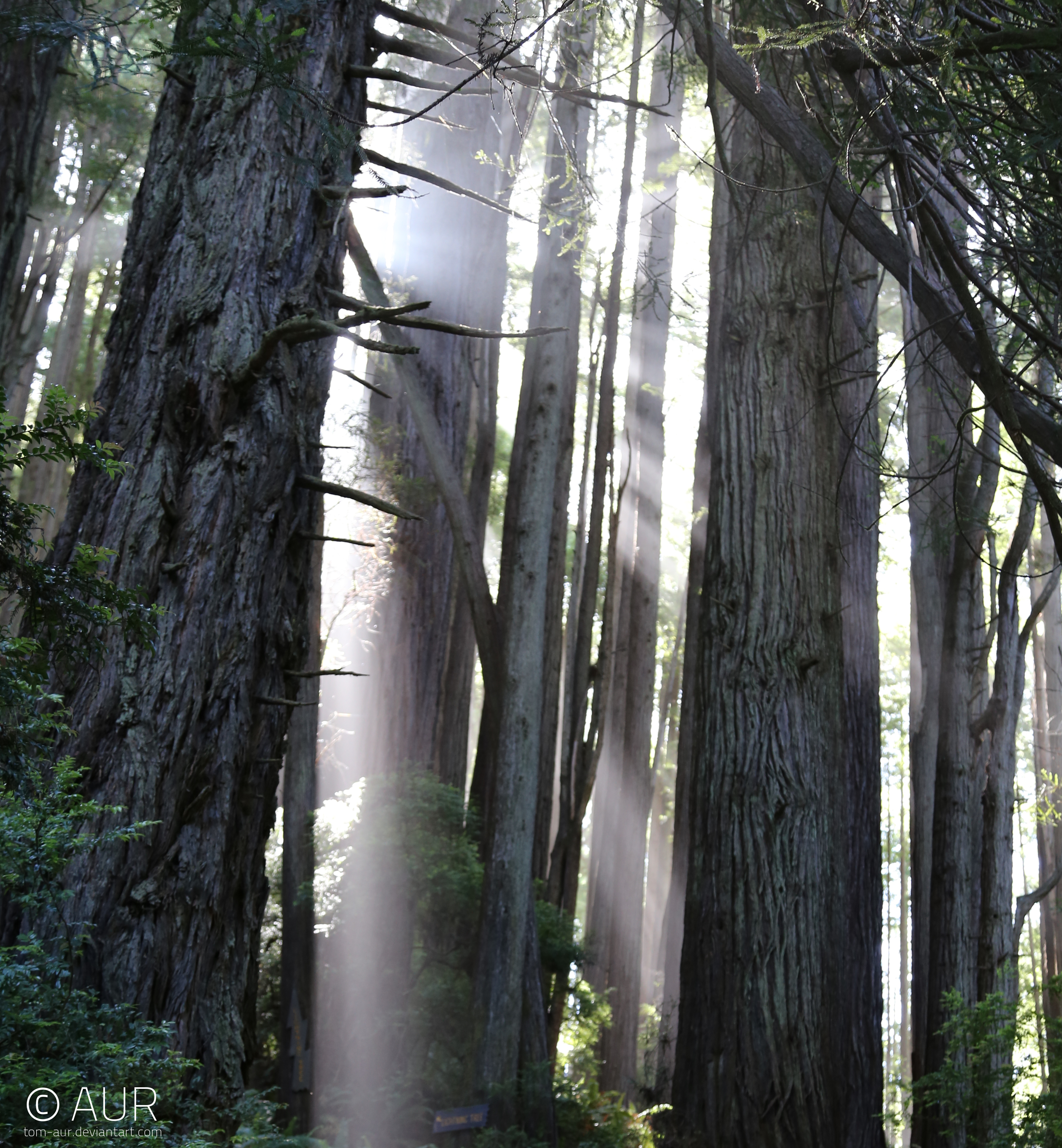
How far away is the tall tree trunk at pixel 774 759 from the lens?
4.97m

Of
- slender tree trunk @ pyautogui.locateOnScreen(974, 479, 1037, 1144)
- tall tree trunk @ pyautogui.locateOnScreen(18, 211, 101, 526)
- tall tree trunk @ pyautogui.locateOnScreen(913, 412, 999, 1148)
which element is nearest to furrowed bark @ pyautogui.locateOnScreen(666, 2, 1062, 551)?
tall tree trunk @ pyautogui.locateOnScreen(913, 412, 999, 1148)

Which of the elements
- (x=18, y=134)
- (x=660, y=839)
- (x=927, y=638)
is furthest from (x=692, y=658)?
(x=660, y=839)

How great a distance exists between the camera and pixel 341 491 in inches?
137

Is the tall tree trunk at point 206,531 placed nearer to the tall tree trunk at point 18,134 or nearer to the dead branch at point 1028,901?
the tall tree trunk at point 18,134

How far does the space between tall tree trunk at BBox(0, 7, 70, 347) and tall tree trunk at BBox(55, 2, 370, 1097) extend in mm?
1832

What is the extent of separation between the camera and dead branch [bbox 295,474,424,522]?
11.1ft

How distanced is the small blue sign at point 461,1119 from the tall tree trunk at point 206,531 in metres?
3.00

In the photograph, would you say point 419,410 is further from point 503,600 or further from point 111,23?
point 111,23

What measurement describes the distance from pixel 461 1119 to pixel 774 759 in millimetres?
2867

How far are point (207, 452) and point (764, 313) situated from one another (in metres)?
4.03

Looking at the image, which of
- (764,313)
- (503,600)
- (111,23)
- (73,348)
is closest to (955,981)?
(503,600)

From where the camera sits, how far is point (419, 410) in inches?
283

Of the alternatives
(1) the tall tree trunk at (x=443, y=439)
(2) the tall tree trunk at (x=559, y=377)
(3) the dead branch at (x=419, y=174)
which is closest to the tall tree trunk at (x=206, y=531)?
(3) the dead branch at (x=419, y=174)

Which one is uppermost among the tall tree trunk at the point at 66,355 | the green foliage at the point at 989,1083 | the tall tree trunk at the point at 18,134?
the tall tree trunk at the point at 66,355
